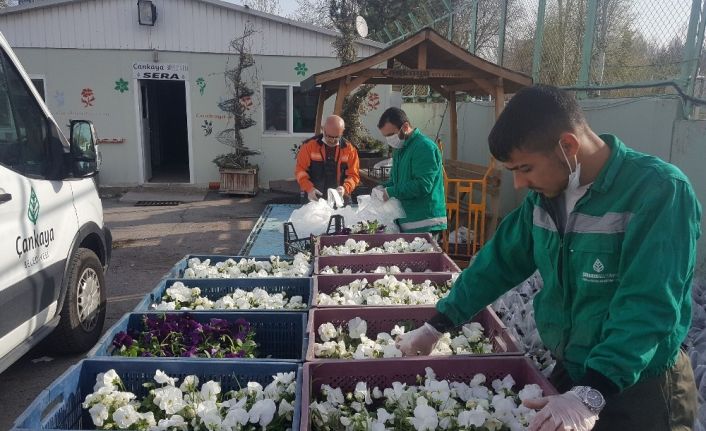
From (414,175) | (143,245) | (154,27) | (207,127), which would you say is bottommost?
(143,245)

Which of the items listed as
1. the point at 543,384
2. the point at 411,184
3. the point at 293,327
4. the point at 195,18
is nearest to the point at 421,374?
the point at 543,384

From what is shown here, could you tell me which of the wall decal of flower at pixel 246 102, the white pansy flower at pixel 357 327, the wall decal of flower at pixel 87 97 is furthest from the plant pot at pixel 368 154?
the white pansy flower at pixel 357 327

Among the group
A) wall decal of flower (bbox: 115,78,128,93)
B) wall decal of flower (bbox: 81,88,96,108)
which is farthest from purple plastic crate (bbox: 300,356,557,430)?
wall decal of flower (bbox: 81,88,96,108)

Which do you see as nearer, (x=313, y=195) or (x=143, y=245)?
(x=313, y=195)

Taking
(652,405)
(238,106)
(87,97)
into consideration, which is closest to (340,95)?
(238,106)

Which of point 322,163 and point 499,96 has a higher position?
point 499,96

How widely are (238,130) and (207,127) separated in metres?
0.96

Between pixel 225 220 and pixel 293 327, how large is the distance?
26.2 ft

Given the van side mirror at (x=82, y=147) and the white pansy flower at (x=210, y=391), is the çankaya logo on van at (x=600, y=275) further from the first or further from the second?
the van side mirror at (x=82, y=147)

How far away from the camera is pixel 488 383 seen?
88.9 inches

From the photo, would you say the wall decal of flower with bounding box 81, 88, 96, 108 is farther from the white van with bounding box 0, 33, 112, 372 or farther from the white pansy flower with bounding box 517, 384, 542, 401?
the white pansy flower with bounding box 517, 384, 542, 401

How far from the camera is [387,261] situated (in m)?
3.99

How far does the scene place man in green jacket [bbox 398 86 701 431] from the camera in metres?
1.54

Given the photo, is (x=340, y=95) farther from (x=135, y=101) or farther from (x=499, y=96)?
(x=135, y=101)
